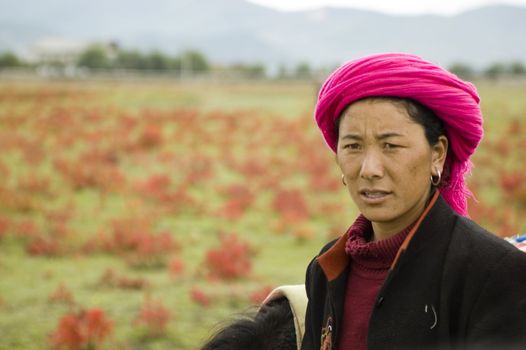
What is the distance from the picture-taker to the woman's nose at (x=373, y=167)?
66.7 inches

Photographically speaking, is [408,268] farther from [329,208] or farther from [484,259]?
[329,208]

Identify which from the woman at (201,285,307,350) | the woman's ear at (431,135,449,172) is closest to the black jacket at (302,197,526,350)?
the woman's ear at (431,135,449,172)

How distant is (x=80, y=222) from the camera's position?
31.4 ft

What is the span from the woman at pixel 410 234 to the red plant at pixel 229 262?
519cm

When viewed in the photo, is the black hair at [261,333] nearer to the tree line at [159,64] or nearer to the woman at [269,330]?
the woman at [269,330]

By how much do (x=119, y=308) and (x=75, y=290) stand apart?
2.67 ft

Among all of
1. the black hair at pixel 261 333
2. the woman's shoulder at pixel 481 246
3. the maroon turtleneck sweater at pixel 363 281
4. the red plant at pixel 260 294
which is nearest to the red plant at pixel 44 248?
the red plant at pixel 260 294

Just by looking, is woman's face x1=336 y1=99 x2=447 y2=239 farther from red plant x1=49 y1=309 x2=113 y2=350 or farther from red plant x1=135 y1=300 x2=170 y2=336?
red plant x1=135 y1=300 x2=170 y2=336

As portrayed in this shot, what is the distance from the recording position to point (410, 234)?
1.66 m

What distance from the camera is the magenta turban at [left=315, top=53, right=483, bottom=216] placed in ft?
5.50

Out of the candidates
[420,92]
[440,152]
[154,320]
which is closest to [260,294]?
[154,320]

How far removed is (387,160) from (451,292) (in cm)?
39

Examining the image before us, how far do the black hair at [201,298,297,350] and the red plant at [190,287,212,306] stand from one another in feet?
13.3

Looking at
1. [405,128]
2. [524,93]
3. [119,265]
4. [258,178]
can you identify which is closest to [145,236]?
[119,265]
